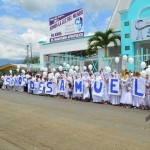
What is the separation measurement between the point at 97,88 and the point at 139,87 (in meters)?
3.30

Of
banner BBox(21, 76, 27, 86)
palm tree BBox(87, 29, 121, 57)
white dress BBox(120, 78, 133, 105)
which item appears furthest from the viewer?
palm tree BBox(87, 29, 121, 57)

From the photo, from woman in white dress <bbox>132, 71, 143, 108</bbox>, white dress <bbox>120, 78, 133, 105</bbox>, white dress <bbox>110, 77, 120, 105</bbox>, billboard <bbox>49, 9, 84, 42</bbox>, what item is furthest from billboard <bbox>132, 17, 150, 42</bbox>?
woman in white dress <bbox>132, 71, 143, 108</bbox>

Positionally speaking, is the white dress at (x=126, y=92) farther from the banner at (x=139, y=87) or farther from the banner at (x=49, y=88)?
the banner at (x=49, y=88)

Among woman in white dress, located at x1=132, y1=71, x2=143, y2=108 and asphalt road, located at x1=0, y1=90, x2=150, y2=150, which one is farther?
woman in white dress, located at x1=132, y1=71, x2=143, y2=108

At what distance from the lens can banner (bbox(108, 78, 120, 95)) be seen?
17.6 metres

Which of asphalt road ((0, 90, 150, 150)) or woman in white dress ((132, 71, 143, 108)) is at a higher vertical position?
woman in white dress ((132, 71, 143, 108))

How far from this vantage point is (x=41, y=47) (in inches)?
1650

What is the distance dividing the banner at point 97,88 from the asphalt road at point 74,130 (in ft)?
12.6

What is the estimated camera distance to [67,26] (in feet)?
126

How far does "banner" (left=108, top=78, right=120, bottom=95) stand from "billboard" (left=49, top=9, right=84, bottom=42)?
61.5 ft

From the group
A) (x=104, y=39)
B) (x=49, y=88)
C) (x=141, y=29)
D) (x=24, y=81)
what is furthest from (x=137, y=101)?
(x=104, y=39)

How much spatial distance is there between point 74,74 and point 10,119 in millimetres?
9006

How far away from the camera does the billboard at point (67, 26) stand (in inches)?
1458

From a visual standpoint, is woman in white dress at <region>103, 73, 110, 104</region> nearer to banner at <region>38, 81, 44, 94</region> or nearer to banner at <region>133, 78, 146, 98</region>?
banner at <region>133, 78, 146, 98</region>
